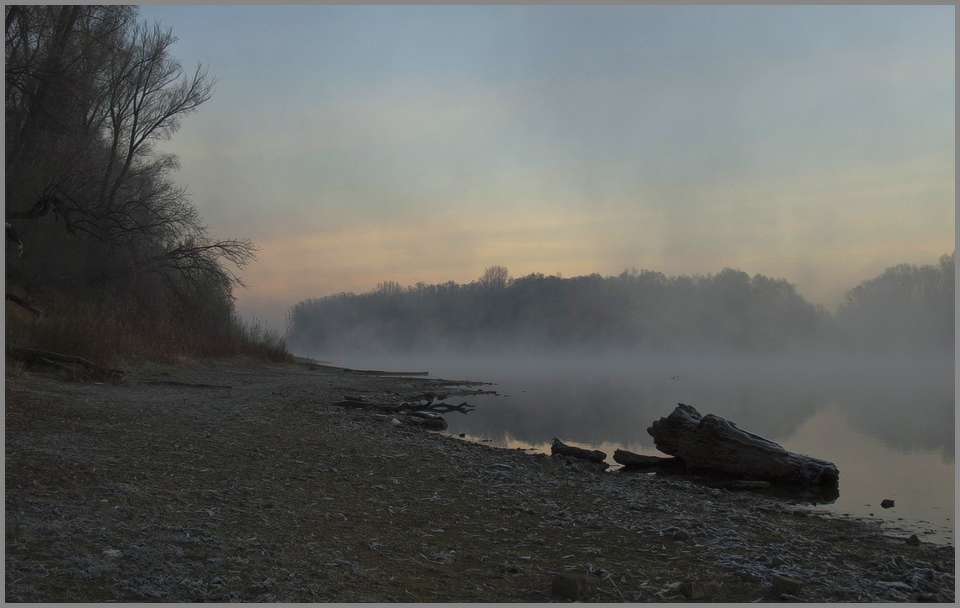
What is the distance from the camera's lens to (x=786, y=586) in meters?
3.47

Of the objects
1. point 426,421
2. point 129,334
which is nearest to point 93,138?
point 129,334

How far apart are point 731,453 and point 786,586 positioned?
508 cm

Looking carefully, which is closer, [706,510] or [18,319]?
[706,510]

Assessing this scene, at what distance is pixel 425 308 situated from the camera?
3802 inches

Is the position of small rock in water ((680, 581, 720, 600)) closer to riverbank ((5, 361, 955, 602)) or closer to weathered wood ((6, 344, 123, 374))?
riverbank ((5, 361, 955, 602))

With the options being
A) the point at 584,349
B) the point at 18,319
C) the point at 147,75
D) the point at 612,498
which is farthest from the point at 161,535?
the point at 584,349

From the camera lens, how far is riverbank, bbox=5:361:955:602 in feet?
10.6

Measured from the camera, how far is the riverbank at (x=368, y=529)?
3229 mm

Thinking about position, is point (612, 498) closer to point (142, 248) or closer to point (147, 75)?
point (142, 248)

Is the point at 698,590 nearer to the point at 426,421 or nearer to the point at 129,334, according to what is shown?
the point at 426,421

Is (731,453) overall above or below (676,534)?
above

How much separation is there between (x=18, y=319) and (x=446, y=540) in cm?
1202

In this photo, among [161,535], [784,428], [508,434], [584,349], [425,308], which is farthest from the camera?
[425,308]

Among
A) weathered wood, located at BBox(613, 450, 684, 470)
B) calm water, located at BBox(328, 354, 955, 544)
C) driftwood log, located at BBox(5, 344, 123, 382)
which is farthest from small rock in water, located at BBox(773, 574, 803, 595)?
driftwood log, located at BBox(5, 344, 123, 382)
